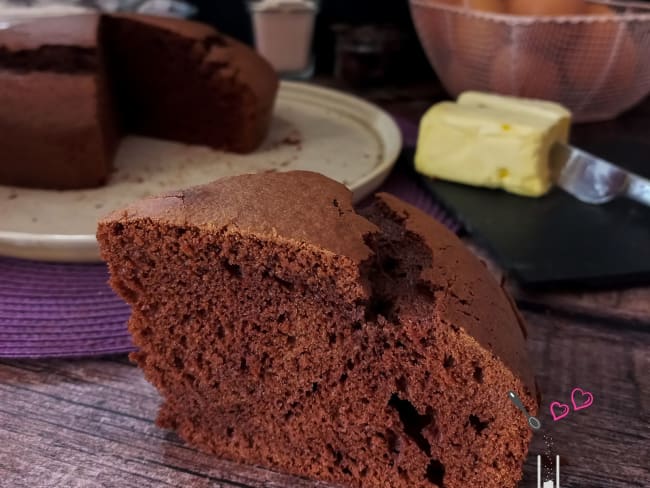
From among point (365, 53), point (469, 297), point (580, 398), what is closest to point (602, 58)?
point (365, 53)

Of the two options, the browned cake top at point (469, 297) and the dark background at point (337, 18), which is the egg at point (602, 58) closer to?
the dark background at point (337, 18)

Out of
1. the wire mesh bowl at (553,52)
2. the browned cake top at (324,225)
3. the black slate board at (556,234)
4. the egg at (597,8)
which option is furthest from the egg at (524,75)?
the browned cake top at (324,225)

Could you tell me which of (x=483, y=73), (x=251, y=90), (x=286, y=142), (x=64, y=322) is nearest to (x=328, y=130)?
(x=286, y=142)

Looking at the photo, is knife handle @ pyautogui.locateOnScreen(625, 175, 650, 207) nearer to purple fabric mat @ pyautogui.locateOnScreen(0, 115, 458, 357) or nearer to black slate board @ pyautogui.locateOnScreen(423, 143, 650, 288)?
black slate board @ pyautogui.locateOnScreen(423, 143, 650, 288)

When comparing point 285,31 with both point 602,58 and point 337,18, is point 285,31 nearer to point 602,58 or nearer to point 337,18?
point 337,18

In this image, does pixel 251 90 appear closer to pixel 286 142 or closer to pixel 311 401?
pixel 286 142

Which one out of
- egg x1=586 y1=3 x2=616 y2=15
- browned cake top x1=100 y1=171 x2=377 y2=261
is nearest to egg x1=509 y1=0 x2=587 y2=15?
egg x1=586 y1=3 x2=616 y2=15

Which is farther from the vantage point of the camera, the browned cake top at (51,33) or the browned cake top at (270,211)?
the browned cake top at (51,33)
